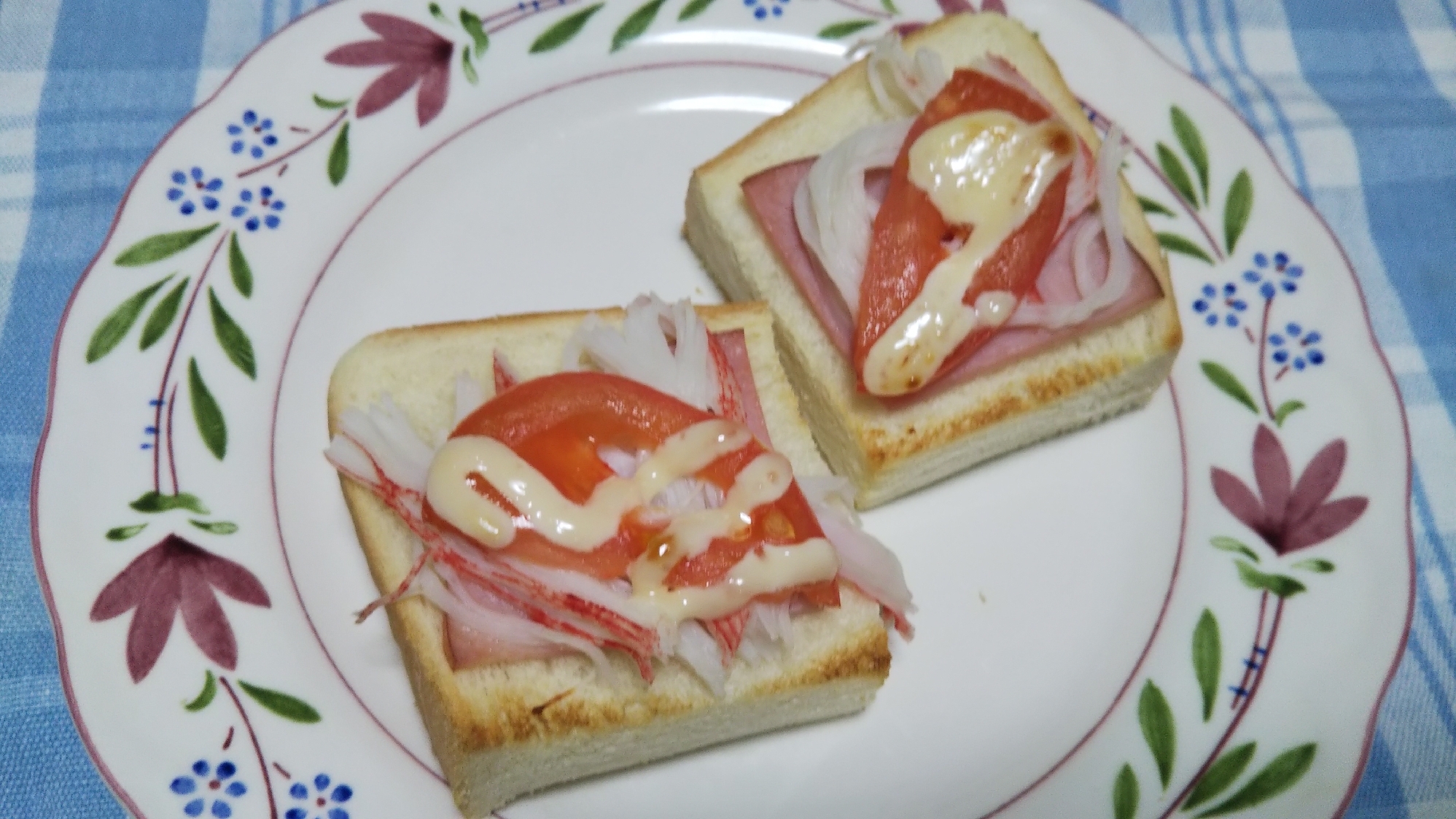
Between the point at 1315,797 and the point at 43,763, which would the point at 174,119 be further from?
the point at 1315,797

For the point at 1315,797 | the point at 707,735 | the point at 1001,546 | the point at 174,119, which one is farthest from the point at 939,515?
the point at 174,119

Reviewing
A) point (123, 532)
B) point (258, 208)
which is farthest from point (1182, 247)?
point (123, 532)

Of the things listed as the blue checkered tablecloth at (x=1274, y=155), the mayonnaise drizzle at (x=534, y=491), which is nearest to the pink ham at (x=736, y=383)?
the mayonnaise drizzle at (x=534, y=491)

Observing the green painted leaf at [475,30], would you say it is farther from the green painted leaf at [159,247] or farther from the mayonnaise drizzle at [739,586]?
the mayonnaise drizzle at [739,586]

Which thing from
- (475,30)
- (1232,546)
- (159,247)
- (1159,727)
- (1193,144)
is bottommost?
(1159,727)

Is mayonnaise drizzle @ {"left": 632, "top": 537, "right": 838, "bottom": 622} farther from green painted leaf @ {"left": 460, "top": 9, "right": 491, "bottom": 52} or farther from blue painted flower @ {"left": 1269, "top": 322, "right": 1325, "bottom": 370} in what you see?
green painted leaf @ {"left": 460, "top": 9, "right": 491, "bottom": 52}

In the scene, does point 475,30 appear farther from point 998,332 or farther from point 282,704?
point 282,704
